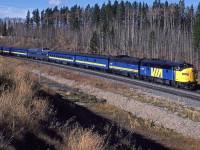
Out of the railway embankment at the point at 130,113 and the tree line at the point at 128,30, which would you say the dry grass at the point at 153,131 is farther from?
the tree line at the point at 128,30

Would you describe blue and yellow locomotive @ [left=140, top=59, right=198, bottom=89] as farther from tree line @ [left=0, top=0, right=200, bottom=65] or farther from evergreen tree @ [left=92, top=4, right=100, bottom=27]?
evergreen tree @ [left=92, top=4, right=100, bottom=27]

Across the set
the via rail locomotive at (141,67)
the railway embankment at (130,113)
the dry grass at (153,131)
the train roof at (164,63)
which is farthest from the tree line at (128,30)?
the dry grass at (153,131)

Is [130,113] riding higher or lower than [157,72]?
lower

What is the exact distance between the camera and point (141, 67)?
1582 inches

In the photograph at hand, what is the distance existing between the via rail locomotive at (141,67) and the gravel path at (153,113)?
6.45 meters

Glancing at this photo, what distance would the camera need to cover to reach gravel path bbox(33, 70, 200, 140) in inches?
834

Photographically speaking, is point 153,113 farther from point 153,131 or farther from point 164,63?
point 164,63

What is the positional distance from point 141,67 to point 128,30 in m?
70.7

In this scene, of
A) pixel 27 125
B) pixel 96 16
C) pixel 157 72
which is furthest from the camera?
pixel 96 16

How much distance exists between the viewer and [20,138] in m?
7.74

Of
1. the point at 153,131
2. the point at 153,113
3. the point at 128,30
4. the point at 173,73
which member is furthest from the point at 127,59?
the point at 128,30

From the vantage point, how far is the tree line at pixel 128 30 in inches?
3844

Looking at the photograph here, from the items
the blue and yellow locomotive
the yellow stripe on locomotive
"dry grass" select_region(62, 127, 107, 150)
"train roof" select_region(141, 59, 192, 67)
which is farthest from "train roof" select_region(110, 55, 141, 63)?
"dry grass" select_region(62, 127, 107, 150)

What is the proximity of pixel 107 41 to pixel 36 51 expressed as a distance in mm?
36809
